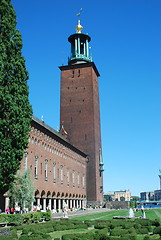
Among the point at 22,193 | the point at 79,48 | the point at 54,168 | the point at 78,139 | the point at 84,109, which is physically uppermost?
the point at 79,48

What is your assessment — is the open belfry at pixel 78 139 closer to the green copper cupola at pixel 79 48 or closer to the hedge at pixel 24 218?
the green copper cupola at pixel 79 48

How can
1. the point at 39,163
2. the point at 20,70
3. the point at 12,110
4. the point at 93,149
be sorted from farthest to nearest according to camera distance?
the point at 93,149
the point at 39,163
the point at 20,70
the point at 12,110

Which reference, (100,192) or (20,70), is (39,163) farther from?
(100,192)

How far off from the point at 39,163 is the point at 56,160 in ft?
20.4

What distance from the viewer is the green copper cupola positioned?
56.8 meters

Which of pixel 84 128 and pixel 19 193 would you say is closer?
pixel 19 193

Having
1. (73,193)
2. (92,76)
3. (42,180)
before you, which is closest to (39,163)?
(42,180)

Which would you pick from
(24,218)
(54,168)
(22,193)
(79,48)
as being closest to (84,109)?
(79,48)

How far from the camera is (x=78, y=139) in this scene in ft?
174

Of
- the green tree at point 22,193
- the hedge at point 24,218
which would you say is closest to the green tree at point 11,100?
the hedge at point 24,218

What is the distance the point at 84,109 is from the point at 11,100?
3713 centimetres

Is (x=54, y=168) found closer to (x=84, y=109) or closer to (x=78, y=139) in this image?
(x=78, y=139)

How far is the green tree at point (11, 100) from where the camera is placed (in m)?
16.2

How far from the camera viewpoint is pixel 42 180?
1341 inches
